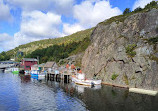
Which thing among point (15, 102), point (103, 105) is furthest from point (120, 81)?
point (15, 102)

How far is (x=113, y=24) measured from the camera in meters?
92.9

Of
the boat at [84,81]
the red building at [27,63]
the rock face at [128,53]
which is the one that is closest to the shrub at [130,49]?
the rock face at [128,53]

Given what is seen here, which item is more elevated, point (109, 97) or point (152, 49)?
point (152, 49)

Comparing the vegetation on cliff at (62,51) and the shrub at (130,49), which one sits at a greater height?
the vegetation on cliff at (62,51)

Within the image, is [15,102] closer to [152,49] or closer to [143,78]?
[143,78]

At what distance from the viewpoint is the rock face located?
6322 centimetres

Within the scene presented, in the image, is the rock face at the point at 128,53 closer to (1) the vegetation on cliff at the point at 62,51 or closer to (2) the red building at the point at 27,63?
(1) the vegetation on cliff at the point at 62,51

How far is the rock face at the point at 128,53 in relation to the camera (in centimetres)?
6322

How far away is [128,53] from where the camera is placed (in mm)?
73125

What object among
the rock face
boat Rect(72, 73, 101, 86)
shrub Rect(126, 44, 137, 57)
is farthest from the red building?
shrub Rect(126, 44, 137, 57)

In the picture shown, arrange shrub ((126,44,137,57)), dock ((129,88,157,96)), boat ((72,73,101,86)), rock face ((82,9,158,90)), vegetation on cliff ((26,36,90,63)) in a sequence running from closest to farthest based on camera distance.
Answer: dock ((129,88,157,96)) → rock face ((82,9,158,90)) → shrub ((126,44,137,57)) → boat ((72,73,101,86)) → vegetation on cliff ((26,36,90,63))

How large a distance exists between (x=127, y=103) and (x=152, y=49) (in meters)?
35.1

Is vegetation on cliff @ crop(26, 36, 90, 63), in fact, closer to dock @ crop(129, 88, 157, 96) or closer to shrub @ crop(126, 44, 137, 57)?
shrub @ crop(126, 44, 137, 57)

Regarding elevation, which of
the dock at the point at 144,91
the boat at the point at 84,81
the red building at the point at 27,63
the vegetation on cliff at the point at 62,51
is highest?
the vegetation on cliff at the point at 62,51
